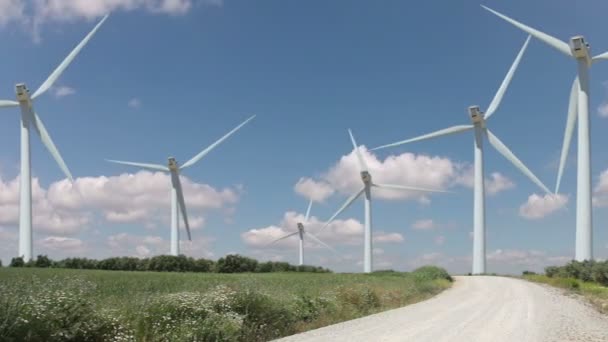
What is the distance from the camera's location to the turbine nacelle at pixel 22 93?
7269cm

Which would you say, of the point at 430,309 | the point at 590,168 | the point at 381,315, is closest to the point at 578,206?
the point at 590,168

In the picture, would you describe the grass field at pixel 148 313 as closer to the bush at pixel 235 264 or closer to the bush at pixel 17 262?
the bush at pixel 17 262

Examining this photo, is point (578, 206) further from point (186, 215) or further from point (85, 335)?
point (85, 335)

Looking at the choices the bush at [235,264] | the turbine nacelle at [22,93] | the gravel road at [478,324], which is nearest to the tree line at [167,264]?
the bush at [235,264]

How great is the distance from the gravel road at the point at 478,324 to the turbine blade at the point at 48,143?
4402 centimetres

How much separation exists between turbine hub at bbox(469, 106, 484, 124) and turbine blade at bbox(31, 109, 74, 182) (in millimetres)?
49801

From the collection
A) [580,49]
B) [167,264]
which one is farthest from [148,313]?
[167,264]

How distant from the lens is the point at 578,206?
61.2 meters

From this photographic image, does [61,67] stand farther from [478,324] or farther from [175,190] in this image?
[478,324]

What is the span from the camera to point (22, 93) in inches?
2867

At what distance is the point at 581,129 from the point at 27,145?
55.6 m

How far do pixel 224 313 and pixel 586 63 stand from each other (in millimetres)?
59094

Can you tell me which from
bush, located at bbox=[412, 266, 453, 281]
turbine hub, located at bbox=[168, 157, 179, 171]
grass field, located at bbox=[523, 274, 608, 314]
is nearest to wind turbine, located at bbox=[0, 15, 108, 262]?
turbine hub, located at bbox=[168, 157, 179, 171]

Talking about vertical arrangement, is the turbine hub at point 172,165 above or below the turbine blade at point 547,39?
below
